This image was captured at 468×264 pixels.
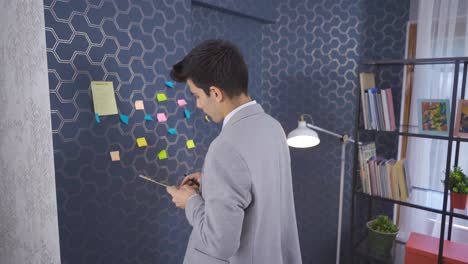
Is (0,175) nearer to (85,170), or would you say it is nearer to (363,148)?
(85,170)

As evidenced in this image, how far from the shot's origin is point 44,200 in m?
1.46

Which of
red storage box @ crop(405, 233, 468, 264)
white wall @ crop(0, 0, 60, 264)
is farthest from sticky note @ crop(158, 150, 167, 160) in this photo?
red storage box @ crop(405, 233, 468, 264)

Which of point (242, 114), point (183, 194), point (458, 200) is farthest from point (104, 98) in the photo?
point (458, 200)

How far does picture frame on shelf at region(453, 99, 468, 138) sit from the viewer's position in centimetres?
186

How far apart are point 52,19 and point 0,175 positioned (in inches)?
44.5

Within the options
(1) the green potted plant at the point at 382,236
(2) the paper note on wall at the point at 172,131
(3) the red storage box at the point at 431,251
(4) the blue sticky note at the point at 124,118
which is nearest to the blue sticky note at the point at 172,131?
(2) the paper note on wall at the point at 172,131

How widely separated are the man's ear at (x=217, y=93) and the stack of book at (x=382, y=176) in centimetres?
143

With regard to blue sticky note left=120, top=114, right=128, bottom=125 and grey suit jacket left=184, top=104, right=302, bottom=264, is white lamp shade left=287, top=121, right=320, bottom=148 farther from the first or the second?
blue sticky note left=120, top=114, right=128, bottom=125

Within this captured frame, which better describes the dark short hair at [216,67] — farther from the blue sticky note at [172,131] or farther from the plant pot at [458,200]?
the plant pot at [458,200]

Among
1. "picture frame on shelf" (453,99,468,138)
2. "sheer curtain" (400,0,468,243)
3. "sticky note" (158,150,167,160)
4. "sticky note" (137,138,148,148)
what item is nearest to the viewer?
"sticky note" (137,138,148,148)

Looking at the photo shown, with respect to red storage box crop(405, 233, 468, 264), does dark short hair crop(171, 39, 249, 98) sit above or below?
above

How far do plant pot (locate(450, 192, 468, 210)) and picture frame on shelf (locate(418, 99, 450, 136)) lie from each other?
353mm

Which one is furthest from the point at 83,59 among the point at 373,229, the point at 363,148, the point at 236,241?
the point at 373,229

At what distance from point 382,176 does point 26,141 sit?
6.73 ft
